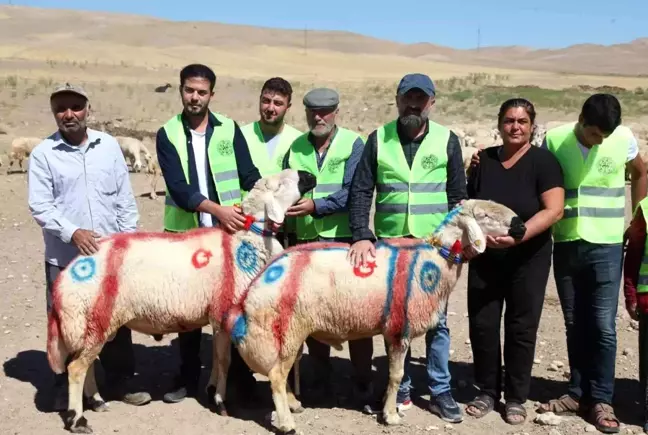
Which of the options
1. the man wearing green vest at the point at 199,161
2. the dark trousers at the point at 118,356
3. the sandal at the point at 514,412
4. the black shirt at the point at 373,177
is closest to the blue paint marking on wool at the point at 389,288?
the black shirt at the point at 373,177

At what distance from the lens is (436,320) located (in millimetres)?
5434

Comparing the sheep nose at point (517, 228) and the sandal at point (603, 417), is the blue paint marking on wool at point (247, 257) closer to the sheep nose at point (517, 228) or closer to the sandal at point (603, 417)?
the sheep nose at point (517, 228)

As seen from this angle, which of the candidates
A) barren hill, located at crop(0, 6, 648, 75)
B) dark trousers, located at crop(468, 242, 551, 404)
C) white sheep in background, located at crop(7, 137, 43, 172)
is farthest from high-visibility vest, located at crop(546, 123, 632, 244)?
barren hill, located at crop(0, 6, 648, 75)

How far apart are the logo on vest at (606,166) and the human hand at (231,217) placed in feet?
9.44

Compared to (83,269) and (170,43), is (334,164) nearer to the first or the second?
(83,269)

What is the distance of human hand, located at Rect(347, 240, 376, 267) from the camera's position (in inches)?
206

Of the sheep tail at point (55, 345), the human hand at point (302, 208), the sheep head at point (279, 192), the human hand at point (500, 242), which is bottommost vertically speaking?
the sheep tail at point (55, 345)

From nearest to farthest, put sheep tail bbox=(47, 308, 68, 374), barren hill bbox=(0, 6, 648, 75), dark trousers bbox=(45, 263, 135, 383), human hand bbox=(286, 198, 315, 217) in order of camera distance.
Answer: sheep tail bbox=(47, 308, 68, 374), human hand bbox=(286, 198, 315, 217), dark trousers bbox=(45, 263, 135, 383), barren hill bbox=(0, 6, 648, 75)

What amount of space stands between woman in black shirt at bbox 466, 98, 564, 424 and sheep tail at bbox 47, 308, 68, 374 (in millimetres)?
3341

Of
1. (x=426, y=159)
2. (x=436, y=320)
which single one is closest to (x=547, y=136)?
(x=426, y=159)

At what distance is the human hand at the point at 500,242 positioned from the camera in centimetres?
518

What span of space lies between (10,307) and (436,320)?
5491mm

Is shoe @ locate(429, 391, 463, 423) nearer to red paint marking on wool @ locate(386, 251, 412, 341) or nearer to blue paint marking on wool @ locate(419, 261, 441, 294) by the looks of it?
red paint marking on wool @ locate(386, 251, 412, 341)

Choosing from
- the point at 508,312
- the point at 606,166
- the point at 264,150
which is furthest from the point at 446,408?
the point at 264,150
